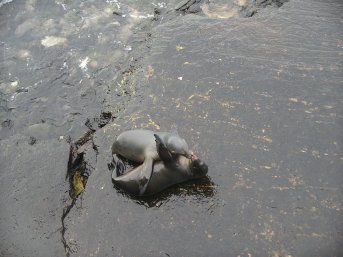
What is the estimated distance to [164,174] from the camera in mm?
3979

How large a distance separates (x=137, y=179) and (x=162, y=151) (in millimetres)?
404

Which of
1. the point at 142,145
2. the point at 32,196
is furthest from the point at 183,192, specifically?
the point at 32,196

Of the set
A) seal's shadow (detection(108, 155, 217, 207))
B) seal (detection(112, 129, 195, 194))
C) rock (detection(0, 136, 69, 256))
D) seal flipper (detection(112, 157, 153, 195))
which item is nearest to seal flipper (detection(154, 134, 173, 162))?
seal (detection(112, 129, 195, 194))

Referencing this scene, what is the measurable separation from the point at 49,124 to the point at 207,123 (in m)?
2.44

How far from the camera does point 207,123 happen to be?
4723 mm

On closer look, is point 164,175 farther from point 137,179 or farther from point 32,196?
point 32,196

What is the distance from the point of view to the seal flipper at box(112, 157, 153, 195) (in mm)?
3918

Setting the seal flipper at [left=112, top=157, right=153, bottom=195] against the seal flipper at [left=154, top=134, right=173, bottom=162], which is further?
the seal flipper at [left=112, top=157, right=153, bottom=195]

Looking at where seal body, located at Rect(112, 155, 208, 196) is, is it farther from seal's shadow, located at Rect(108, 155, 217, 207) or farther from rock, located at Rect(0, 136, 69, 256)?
rock, located at Rect(0, 136, 69, 256)

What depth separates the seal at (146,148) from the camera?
3.84 m

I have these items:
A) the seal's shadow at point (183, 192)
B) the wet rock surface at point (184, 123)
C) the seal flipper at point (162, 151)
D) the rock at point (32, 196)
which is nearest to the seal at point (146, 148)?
the seal flipper at point (162, 151)

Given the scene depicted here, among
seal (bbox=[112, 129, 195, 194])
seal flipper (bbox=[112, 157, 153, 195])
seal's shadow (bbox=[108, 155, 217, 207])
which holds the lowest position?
seal's shadow (bbox=[108, 155, 217, 207])

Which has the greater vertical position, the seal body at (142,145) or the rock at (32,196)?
the seal body at (142,145)

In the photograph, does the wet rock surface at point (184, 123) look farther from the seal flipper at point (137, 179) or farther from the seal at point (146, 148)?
the seal at point (146, 148)
